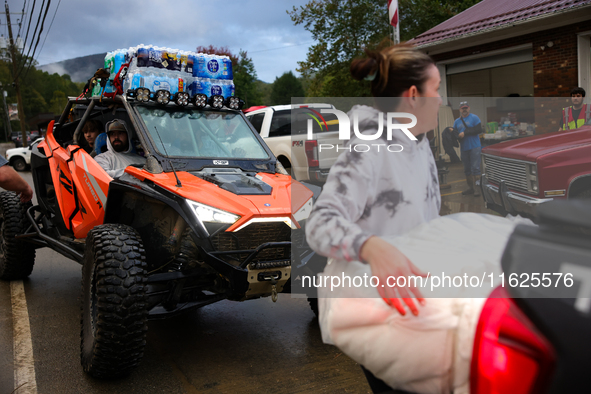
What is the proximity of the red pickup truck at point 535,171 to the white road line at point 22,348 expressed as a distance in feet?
11.4

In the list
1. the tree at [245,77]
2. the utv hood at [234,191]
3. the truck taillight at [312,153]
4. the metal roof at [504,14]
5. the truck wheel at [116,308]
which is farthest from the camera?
the tree at [245,77]

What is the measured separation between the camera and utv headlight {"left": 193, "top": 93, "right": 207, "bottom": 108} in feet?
16.8

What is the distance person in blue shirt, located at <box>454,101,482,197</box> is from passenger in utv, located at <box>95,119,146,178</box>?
13.2 ft

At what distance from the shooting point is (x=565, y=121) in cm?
130

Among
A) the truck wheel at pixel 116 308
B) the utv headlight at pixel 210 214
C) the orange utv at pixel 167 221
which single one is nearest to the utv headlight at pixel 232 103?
the orange utv at pixel 167 221

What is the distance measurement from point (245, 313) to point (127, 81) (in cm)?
259

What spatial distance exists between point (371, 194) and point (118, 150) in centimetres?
424

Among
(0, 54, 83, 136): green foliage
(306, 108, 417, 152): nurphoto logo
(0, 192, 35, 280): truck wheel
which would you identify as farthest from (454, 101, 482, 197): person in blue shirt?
(0, 54, 83, 136): green foliage

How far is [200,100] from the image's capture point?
16.8 feet

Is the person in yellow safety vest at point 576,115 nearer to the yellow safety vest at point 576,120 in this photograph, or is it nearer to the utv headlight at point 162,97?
the yellow safety vest at point 576,120

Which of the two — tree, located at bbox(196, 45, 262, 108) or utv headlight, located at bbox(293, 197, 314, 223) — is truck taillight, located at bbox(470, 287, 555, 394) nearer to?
utv headlight, located at bbox(293, 197, 314, 223)

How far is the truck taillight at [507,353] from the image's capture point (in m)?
1.09

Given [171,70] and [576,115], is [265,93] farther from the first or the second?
[576,115]

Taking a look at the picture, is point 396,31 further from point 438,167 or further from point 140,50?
point 140,50
